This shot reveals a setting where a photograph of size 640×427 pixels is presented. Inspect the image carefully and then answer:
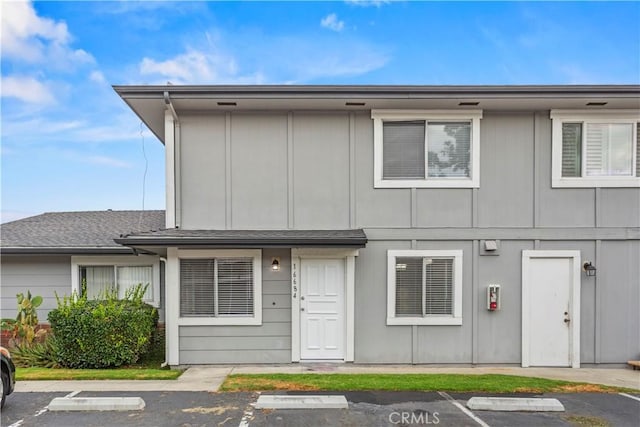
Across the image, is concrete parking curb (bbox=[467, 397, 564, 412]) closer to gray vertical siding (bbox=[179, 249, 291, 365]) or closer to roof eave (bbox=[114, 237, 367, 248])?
roof eave (bbox=[114, 237, 367, 248])

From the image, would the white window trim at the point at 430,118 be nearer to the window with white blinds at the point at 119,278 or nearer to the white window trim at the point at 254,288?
the white window trim at the point at 254,288

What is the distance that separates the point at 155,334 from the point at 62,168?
9.85m

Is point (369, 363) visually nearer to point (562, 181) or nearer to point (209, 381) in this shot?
point (209, 381)

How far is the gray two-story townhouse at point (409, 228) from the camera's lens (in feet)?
24.9

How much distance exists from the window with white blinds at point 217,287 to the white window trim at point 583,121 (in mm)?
6392

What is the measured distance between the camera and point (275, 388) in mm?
5953

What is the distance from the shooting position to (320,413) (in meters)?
5.05

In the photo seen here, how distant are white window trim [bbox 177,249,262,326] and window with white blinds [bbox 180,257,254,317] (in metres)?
0.07

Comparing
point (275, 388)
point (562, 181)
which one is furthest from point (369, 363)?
point (562, 181)

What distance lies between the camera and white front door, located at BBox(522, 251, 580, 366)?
766 cm

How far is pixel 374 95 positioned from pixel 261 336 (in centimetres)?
510

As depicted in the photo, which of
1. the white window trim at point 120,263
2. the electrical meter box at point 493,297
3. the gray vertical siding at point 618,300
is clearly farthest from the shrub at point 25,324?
the gray vertical siding at point 618,300

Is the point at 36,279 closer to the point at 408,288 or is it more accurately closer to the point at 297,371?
the point at 297,371

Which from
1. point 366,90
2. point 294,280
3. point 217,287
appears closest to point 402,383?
point 294,280
